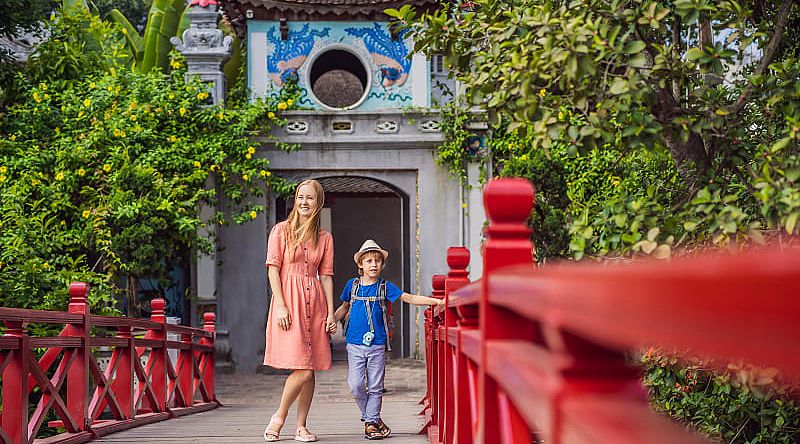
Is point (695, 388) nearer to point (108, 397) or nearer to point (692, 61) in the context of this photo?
point (692, 61)

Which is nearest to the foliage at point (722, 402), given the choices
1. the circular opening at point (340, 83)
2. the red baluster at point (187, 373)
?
the red baluster at point (187, 373)

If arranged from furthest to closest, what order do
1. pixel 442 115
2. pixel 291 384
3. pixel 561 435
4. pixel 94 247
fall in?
pixel 442 115 → pixel 94 247 → pixel 291 384 → pixel 561 435

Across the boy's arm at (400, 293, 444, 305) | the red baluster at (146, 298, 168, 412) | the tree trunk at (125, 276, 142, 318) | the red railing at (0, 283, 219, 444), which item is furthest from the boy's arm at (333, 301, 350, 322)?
the tree trunk at (125, 276, 142, 318)

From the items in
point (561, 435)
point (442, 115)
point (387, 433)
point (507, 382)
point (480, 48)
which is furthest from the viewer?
point (442, 115)

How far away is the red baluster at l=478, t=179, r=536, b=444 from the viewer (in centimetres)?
A: 210

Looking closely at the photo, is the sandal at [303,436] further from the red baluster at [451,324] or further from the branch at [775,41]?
the branch at [775,41]

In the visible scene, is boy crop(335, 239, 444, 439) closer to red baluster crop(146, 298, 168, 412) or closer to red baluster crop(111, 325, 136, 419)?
red baluster crop(111, 325, 136, 419)

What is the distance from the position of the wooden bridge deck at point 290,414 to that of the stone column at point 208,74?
617mm

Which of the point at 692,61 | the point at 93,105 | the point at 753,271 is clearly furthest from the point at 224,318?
the point at 753,271

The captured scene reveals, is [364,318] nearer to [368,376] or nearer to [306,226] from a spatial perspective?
[368,376]

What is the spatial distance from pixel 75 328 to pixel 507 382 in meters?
5.14

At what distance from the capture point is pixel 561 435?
1.23 meters

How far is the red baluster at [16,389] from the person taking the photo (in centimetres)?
516

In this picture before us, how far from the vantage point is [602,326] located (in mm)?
977
